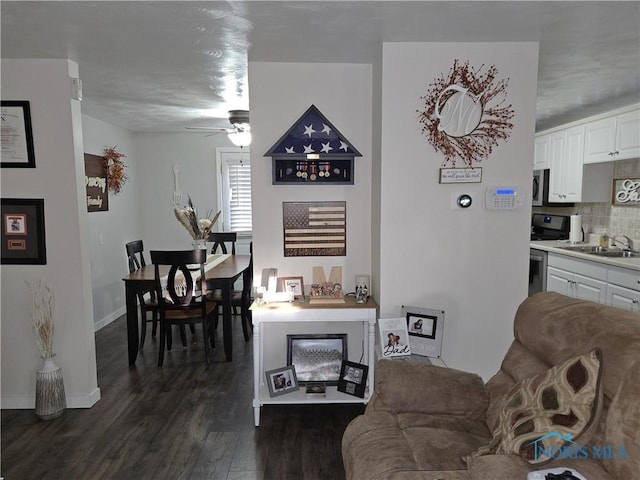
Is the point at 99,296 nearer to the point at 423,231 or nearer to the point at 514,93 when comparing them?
the point at 423,231

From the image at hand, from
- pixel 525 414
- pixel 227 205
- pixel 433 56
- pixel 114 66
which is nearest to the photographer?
pixel 525 414

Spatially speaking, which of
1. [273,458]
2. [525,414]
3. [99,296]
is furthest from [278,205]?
[99,296]

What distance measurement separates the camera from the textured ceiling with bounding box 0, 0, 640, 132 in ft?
7.07

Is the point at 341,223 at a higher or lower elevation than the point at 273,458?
higher

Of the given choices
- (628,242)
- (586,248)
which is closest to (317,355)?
(586,248)

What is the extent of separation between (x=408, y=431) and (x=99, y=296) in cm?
429

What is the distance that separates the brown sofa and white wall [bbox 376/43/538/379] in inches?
29.7

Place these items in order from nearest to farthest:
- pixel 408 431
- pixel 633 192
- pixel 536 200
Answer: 1. pixel 408 431
2. pixel 633 192
3. pixel 536 200

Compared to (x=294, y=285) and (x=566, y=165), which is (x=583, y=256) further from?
(x=294, y=285)

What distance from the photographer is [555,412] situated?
1536mm

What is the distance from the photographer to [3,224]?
3.07 m

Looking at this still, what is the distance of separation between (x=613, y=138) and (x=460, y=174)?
2.53m

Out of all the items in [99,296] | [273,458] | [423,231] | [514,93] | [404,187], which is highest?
[514,93]

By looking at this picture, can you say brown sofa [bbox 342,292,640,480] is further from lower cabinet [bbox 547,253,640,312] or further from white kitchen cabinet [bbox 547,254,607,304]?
white kitchen cabinet [bbox 547,254,607,304]
